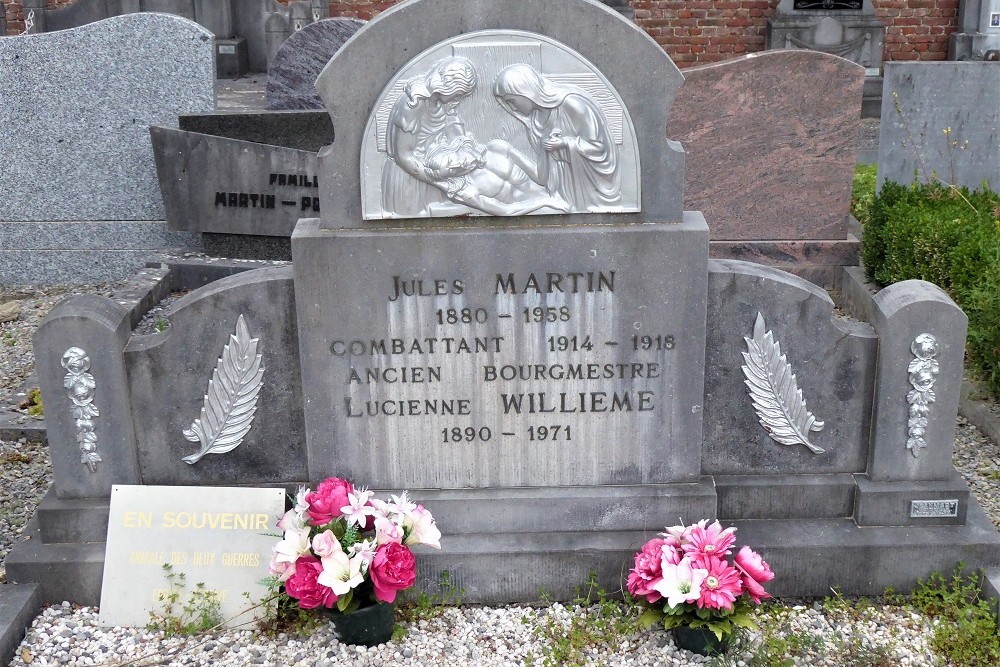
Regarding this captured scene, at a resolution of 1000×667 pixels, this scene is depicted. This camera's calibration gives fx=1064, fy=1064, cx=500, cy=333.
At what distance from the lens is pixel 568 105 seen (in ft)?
11.5

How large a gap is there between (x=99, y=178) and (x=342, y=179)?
4.80 metres

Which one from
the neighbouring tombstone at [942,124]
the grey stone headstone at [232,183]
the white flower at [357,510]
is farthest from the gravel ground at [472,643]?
the neighbouring tombstone at [942,124]

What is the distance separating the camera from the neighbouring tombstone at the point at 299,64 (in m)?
8.62

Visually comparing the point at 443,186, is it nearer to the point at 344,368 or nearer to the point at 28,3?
the point at 344,368

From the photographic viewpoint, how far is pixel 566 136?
3.54 meters

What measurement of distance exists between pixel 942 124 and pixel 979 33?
8088 millimetres

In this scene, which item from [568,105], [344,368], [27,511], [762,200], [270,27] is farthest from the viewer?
[270,27]

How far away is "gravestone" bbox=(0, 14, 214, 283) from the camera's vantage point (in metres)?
7.48

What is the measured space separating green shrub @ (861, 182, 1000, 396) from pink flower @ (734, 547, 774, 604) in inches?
97.5

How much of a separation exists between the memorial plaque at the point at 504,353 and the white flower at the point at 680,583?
1.66 ft

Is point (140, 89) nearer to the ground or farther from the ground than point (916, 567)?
farther from the ground

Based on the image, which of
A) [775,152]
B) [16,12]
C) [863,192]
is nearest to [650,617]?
[775,152]

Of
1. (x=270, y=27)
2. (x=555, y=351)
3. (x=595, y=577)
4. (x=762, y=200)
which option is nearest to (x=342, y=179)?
(x=555, y=351)

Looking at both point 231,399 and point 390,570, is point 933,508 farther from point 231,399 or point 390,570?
point 231,399
